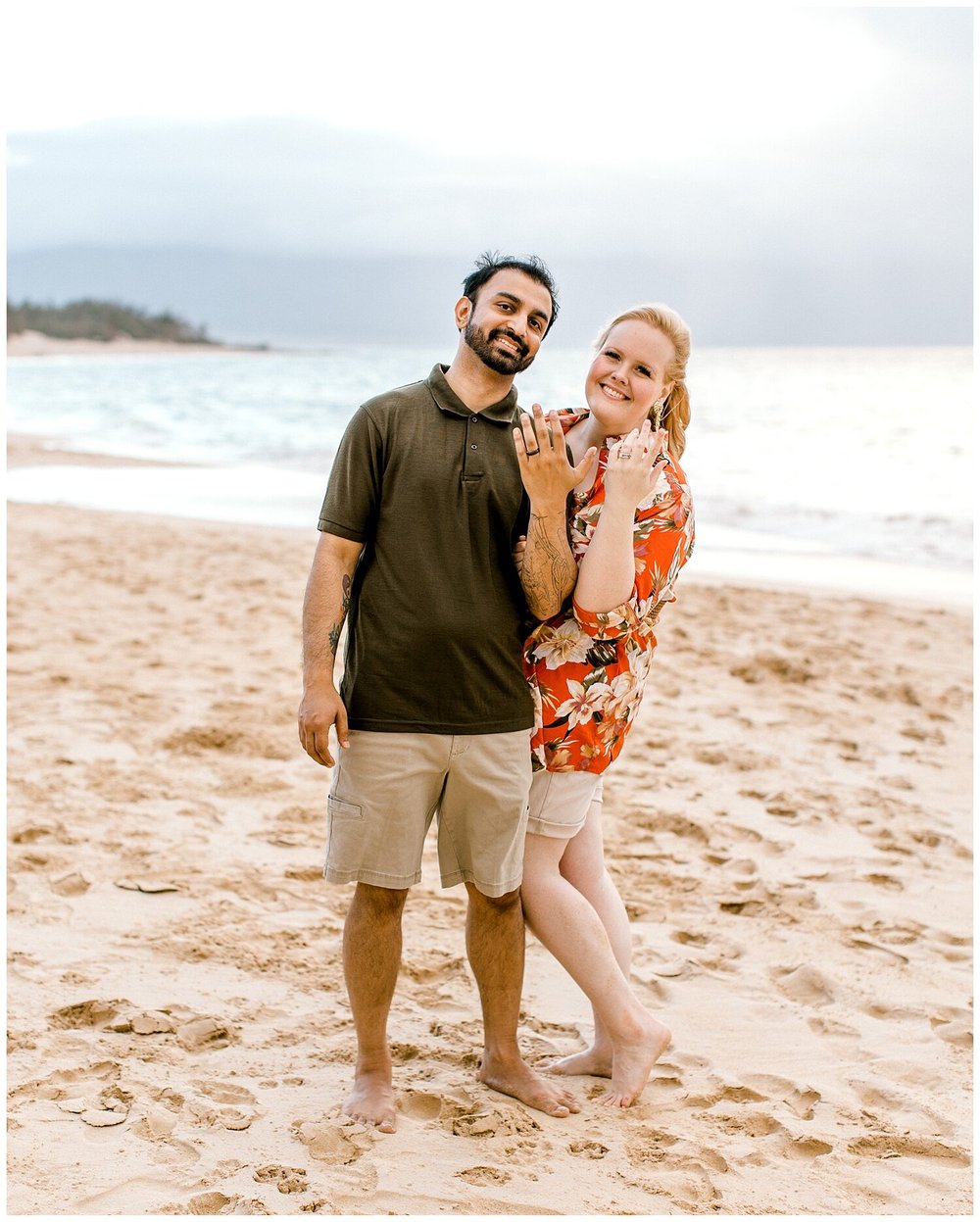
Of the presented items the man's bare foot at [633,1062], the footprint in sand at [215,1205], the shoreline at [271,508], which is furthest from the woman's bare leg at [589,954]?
the shoreline at [271,508]

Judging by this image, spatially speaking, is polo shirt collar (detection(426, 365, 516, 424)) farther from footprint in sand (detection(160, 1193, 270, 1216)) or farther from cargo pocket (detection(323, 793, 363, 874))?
footprint in sand (detection(160, 1193, 270, 1216))

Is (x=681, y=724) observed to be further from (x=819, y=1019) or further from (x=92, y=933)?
(x=92, y=933)

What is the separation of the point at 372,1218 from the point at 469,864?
779 millimetres

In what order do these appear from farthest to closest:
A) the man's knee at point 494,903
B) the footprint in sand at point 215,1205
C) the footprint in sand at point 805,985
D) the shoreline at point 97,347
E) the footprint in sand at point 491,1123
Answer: the shoreline at point 97,347 → the footprint in sand at point 805,985 → the man's knee at point 494,903 → the footprint in sand at point 491,1123 → the footprint in sand at point 215,1205

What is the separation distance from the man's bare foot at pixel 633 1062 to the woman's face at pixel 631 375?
1.55m

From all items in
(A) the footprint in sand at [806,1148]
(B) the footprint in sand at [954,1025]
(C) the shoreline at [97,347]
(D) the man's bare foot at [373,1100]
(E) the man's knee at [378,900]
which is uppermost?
(C) the shoreline at [97,347]

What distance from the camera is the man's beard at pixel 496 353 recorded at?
2.70m

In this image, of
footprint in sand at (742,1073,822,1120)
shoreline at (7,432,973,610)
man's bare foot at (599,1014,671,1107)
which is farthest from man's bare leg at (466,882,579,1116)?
shoreline at (7,432,973,610)

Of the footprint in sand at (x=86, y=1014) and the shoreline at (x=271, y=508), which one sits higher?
the shoreline at (x=271, y=508)

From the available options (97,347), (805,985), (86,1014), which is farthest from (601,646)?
(97,347)

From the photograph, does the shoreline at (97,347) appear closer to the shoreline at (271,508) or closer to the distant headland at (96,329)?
the distant headland at (96,329)

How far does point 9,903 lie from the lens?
3.77 meters

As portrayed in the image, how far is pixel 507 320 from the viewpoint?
271cm

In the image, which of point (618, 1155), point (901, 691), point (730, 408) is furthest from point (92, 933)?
point (730, 408)
